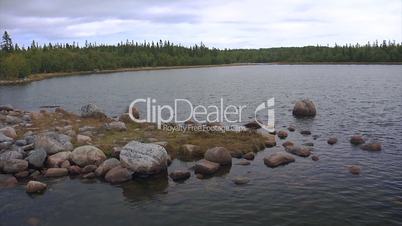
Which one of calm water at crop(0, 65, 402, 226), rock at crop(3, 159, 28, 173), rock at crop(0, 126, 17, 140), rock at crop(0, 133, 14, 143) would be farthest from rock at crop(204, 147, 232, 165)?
rock at crop(0, 126, 17, 140)

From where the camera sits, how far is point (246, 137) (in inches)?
1401

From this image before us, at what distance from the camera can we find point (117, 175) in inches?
1049

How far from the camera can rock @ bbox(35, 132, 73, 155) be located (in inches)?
1218

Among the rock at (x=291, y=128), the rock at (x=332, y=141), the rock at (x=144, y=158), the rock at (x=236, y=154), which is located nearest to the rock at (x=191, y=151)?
the rock at (x=236, y=154)

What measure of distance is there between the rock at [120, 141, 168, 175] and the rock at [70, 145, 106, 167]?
2349 millimetres

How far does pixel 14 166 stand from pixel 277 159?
18032 millimetres

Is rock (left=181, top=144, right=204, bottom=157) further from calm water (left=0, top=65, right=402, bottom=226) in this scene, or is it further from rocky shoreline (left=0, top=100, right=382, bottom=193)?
Answer: calm water (left=0, top=65, right=402, bottom=226)

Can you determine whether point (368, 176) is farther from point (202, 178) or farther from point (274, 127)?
point (274, 127)

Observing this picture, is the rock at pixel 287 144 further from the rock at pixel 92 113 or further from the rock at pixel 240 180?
the rock at pixel 92 113

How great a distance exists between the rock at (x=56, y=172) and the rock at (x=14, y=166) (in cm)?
194

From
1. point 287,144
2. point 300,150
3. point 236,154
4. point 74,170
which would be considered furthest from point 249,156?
point 74,170

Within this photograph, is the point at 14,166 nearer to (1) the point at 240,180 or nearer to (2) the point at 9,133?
(2) the point at 9,133

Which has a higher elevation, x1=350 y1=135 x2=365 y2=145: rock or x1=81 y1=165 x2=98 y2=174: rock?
x1=350 y1=135 x2=365 y2=145: rock

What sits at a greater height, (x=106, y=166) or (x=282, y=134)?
(x=282, y=134)
